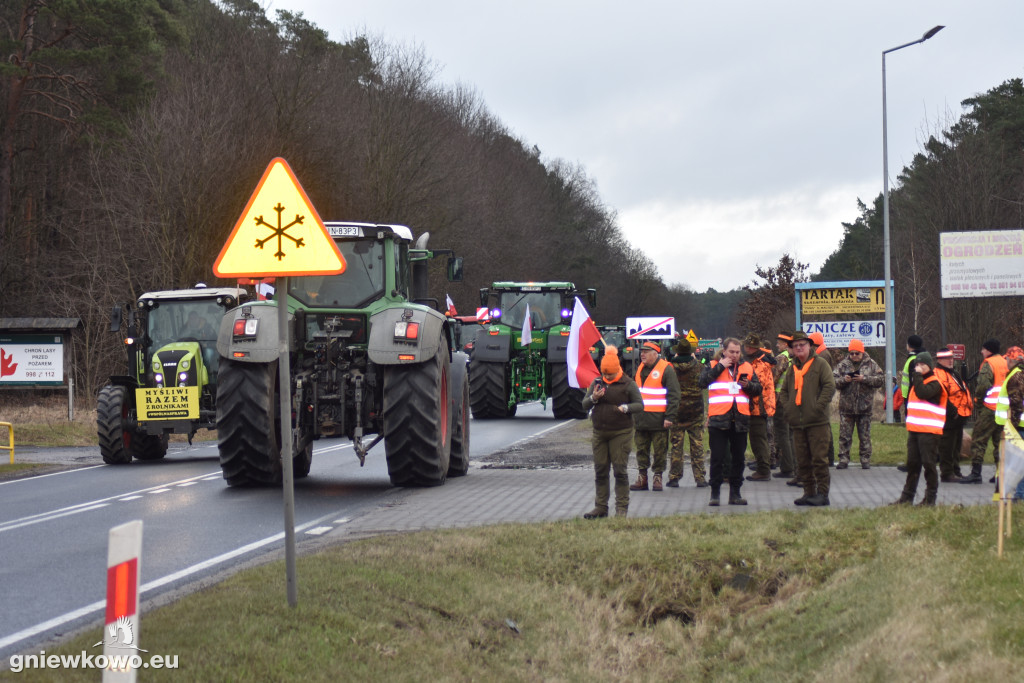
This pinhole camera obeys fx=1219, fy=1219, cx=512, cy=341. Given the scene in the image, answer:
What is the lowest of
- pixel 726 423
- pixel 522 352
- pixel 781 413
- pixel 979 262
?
pixel 781 413

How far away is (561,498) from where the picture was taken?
1382 cm

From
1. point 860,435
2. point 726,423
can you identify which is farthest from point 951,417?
point 726,423

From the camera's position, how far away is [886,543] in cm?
939

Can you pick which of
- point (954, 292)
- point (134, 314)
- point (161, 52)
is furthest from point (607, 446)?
point (161, 52)

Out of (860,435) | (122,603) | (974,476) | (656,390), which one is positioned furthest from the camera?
(860,435)

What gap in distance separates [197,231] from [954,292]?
66.6 ft

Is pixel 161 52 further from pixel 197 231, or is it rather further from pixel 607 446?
pixel 607 446

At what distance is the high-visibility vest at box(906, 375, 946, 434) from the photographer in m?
11.3

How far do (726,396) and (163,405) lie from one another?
382 inches

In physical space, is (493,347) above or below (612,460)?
above

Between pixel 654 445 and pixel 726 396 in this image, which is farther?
pixel 654 445

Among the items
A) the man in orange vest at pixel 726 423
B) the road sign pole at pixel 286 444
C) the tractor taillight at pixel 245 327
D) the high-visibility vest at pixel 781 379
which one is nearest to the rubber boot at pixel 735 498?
the man in orange vest at pixel 726 423

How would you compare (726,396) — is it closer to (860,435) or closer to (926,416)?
(926,416)

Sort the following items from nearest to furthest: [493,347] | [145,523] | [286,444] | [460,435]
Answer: [286,444] < [145,523] < [460,435] < [493,347]
